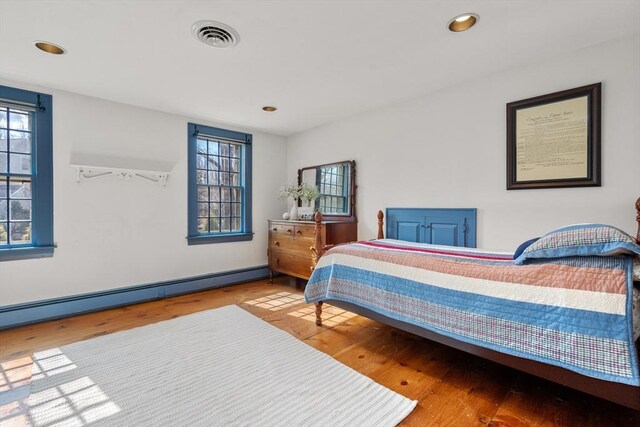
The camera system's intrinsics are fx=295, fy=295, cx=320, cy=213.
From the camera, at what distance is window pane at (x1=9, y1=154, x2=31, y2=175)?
283 centimetres

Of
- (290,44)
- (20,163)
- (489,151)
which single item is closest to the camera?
(290,44)

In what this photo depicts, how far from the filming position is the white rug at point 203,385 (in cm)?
156

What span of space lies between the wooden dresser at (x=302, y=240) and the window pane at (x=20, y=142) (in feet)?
9.06

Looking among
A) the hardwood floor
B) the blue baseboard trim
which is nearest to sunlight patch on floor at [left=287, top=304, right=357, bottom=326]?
the hardwood floor

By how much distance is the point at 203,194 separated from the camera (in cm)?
412

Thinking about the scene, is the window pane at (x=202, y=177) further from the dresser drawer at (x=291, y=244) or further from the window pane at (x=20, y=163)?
the window pane at (x=20, y=163)

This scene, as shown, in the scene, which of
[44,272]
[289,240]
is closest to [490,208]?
[289,240]

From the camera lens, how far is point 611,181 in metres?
2.15

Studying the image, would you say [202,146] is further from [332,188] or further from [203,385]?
[203,385]

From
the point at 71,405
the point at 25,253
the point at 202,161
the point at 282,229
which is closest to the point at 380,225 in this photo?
the point at 282,229

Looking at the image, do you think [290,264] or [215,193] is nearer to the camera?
[290,264]

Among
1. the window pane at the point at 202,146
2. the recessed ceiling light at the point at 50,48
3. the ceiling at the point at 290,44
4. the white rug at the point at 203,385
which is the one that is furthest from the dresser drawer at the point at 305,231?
the recessed ceiling light at the point at 50,48

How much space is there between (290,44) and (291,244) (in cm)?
252

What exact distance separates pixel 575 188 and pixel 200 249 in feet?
13.3
